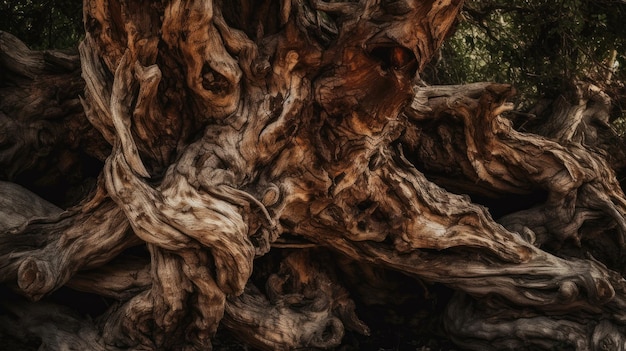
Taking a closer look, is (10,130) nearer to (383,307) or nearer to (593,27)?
(383,307)

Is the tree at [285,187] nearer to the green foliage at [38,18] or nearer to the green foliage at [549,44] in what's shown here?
the green foliage at [549,44]

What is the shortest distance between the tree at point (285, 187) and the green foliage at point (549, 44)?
569 millimetres

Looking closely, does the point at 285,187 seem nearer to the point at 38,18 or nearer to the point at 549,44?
the point at 549,44

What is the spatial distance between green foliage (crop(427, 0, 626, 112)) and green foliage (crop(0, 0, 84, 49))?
12.4 ft

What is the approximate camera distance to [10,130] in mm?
7430

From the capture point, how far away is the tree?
18.7 ft

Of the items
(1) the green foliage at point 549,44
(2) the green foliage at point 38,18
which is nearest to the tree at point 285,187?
(1) the green foliage at point 549,44

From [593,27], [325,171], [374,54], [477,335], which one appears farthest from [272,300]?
[593,27]

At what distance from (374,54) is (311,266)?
8.24 ft

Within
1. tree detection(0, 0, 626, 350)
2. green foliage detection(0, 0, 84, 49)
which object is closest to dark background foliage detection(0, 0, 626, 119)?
green foliage detection(0, 0, 84, 49)

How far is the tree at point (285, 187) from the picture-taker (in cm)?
570

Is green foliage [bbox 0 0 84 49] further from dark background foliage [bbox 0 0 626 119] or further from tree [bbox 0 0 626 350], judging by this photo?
tree [bbox 0 0 626 350]

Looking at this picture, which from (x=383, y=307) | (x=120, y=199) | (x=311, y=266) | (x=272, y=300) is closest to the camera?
(x=120, y=199)

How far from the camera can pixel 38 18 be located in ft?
28.2
